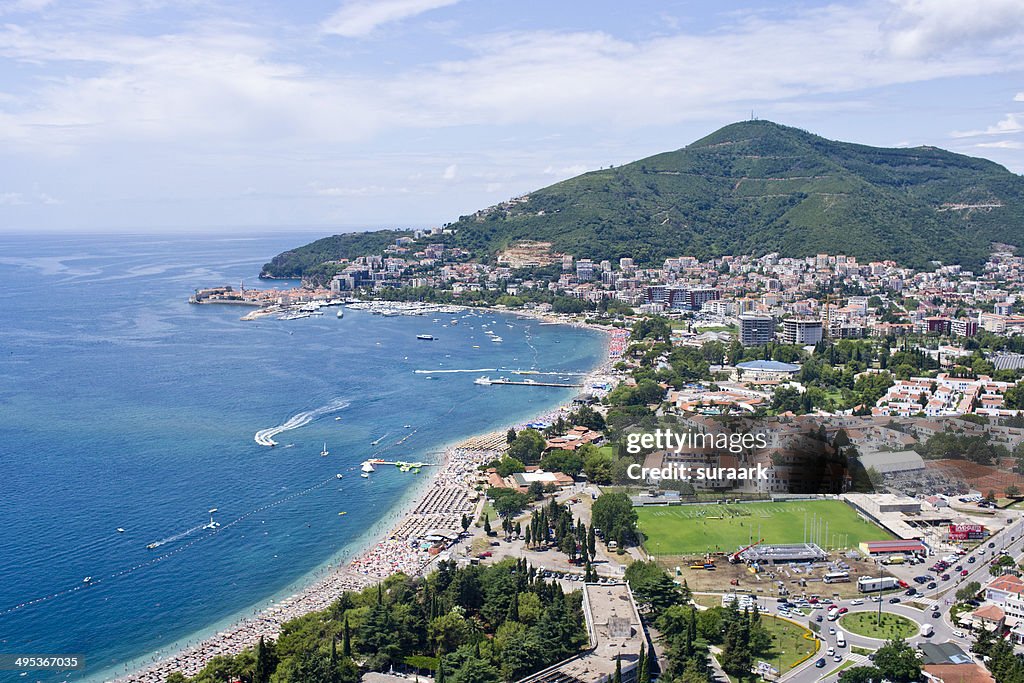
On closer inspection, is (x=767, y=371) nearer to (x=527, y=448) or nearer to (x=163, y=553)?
(x=527, y=448)

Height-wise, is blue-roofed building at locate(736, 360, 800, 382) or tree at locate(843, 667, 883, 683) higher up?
blue-roofed building at locate(736, 360, 800, 382)

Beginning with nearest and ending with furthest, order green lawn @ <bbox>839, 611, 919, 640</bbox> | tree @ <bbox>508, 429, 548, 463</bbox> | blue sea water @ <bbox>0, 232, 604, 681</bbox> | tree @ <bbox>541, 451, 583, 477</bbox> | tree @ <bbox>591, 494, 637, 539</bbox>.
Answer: green lawn @ <bbox>839, 611, 919, 640</bbox> → blue sea water @ <bbox>0, 232, 604, 681</bbox> → tree @ <bbox>591, 494, 637, 539</bbox> → tree @ <bbox>541, 451, 583, 477</bbox> → tree @ <bbox>508, 429, 548, 463</bbox>

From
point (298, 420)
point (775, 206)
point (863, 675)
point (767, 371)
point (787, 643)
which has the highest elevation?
point (775, 206)

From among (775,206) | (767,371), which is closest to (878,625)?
(767,371)

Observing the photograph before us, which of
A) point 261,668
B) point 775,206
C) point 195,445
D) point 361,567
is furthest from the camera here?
point 775,206

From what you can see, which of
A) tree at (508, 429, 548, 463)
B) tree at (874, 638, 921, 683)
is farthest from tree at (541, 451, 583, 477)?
tree at (874, 638, 921, 683)

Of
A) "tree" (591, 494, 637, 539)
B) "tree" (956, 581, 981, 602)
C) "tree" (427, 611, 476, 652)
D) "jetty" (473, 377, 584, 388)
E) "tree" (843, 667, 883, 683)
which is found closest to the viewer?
"tree" (843, 667, 883, 683)

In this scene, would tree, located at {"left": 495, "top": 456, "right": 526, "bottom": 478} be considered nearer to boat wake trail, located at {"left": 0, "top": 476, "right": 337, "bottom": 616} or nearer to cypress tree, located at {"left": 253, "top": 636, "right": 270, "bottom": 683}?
boat wake trail, located at {"left": 0, "top": 476, "right": 337, "bottom": 616}
